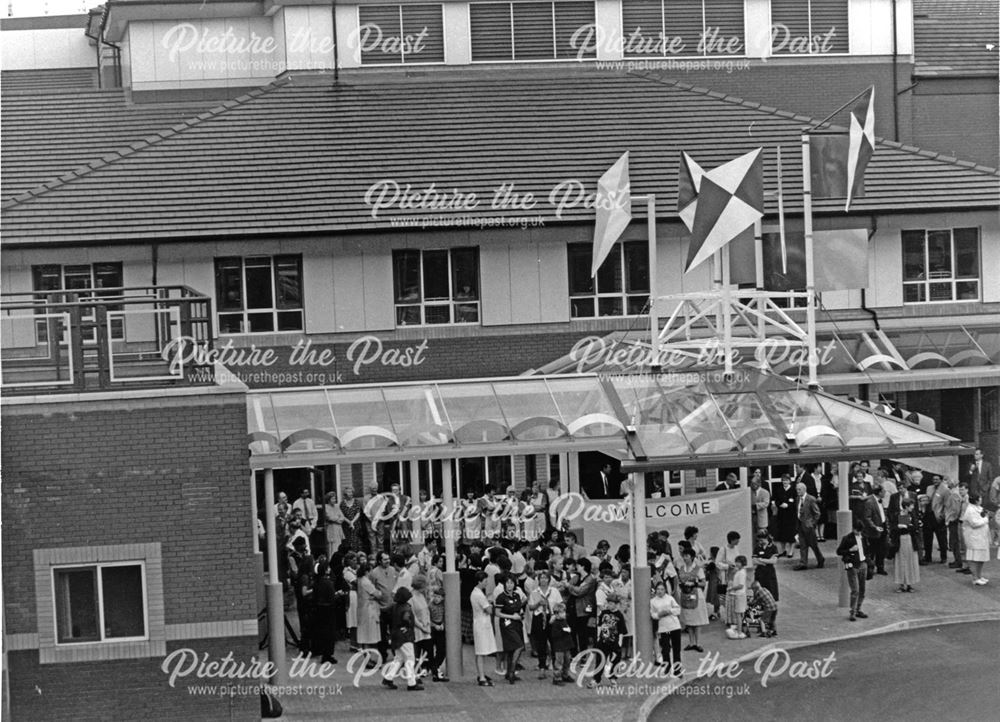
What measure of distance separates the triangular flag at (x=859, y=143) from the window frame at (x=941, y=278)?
18.7ft

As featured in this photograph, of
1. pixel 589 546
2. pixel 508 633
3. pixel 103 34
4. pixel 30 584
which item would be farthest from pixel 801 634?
pixel 103 34

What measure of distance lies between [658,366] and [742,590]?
11.4ft

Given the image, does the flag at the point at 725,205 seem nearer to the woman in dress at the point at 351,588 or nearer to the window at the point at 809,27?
the woman in dress at the point at 351,588

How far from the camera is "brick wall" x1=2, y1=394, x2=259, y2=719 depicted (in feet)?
50.8

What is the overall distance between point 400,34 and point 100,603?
21263mm

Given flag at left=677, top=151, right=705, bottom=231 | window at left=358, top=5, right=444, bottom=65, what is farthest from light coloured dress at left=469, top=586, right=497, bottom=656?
window at left=358, top=5, right=444, bottom=65

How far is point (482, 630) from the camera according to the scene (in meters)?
18.9

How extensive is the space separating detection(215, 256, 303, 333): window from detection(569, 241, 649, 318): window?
5.48 meters

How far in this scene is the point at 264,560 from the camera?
2388cm

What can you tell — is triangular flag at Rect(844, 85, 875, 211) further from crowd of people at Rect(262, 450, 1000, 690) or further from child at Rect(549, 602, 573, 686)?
child at Rect(549, 602, 573, 686)

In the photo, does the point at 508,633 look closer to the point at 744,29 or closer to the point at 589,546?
the point at 589,546

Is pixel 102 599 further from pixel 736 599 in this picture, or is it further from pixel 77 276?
pixel 77 276

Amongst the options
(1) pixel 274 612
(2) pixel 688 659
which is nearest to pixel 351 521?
(1) pixel 274 612

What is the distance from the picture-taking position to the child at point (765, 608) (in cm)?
2128
